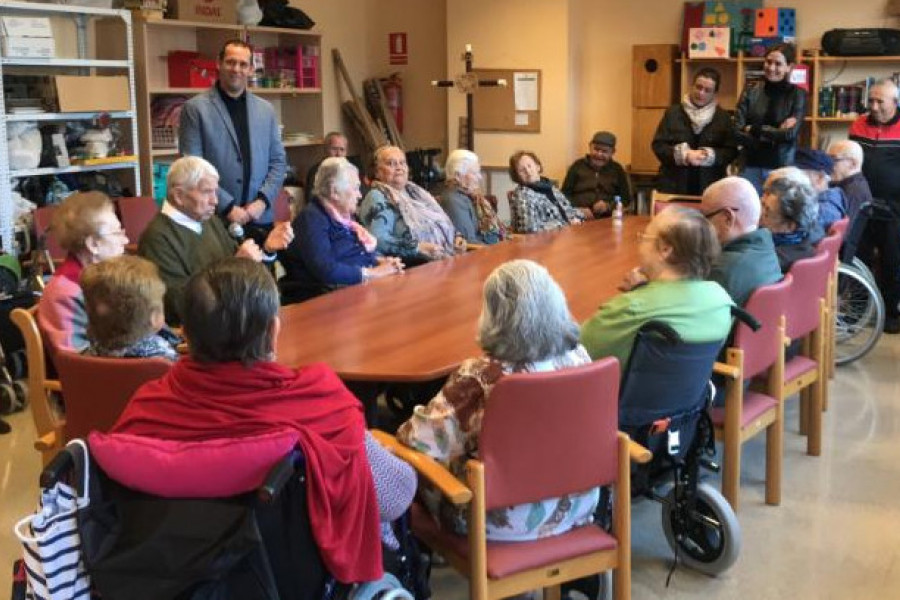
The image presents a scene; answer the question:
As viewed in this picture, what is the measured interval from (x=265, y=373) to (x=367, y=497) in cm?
31

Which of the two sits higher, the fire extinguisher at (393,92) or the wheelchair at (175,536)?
the fire extinguisher at (393,92)

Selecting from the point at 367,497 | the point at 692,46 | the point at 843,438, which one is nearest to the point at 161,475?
the point at 367,497

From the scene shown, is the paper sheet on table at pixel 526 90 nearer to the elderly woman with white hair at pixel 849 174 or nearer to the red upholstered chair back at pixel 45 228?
the elderly woman with white hair at pixel 849 174

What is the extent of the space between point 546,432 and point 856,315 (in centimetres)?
391

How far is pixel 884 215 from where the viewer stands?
19.8 ft

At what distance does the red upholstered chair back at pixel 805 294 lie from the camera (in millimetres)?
3646

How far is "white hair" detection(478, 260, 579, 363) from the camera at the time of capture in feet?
7.61

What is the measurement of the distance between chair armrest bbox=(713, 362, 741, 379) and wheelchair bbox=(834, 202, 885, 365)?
2520 mm

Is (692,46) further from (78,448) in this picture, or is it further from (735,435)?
(78,448)

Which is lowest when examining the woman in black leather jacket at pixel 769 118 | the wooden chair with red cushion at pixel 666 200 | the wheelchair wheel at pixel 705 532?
the wheelchair wheel at pixel 705 532

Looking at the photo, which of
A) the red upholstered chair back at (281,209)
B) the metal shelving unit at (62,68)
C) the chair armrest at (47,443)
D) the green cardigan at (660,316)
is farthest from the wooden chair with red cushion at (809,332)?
the metal shelving unit at (62,68)

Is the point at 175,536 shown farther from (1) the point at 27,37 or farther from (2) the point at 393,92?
(2) the point at 393,92

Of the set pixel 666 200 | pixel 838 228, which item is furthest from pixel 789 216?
pixel 666 200

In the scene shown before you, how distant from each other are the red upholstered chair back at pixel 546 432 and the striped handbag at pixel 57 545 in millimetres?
858
